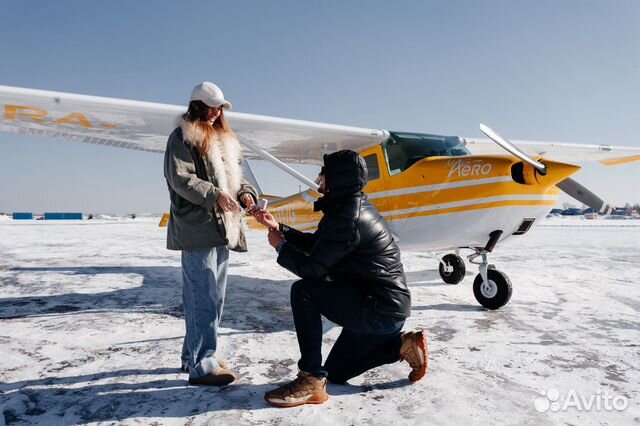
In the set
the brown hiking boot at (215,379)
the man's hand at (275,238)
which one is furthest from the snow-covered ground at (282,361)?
the man's hand at (275,238)

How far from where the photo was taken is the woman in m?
2.08

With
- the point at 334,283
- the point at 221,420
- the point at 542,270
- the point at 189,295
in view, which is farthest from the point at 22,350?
the point at 542,270

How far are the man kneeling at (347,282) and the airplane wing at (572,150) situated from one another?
17.1 feet

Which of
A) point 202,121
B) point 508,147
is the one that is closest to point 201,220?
point 202,121

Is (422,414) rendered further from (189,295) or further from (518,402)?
(189,295)

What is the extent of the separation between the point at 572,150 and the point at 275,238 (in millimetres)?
7182

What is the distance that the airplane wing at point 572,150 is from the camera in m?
6.96

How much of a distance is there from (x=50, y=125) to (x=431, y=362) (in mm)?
5304

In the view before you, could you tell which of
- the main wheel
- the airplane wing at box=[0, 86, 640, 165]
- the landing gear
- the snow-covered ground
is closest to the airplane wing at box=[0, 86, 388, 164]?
the airplane wing at box=[0, 86, 640, 165]

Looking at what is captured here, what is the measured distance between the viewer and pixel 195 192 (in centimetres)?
204

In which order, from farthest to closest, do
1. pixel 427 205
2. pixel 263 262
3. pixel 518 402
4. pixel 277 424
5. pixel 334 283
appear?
pixel 263 262 → pixel 427 205 → pixel 334 283 → pixel 518 402 → pixel 277 424

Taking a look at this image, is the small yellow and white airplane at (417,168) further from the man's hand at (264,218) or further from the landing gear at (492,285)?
the man's hand at (264,218)

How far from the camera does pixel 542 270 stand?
691 centimetres

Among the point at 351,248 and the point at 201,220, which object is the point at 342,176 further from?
the point at 201,220
